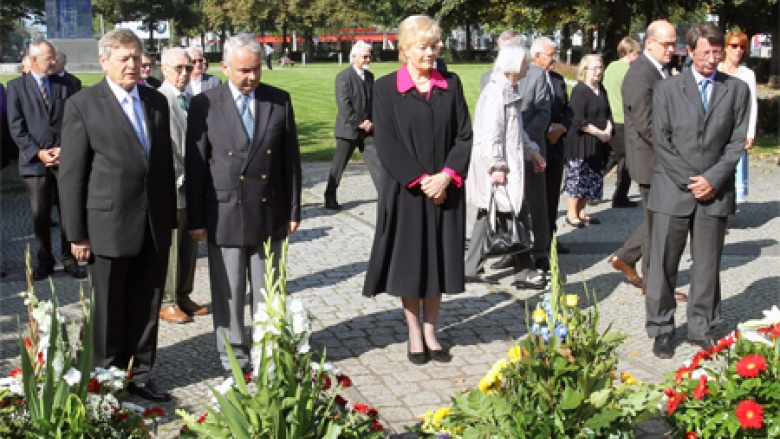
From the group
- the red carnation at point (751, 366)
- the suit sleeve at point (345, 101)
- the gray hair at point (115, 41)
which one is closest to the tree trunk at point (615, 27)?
the suit sleeve at point (345, 101)

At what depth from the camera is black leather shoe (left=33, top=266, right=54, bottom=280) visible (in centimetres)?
838

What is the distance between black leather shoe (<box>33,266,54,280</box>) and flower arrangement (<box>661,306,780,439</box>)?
5.75 m

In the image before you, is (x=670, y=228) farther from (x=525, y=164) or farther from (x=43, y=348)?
(x=43, y=348)

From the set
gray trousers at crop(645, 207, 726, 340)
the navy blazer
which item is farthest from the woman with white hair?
the navy blazer

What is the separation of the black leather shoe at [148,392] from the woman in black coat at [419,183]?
4.71 feet

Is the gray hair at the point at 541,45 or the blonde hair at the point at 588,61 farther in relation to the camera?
the blonde hair at the point at 588,61

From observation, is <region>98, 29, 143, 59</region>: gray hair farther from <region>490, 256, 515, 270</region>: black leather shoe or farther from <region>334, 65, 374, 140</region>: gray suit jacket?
<region>334, 65, 374, 140</region>: gray suit jacket

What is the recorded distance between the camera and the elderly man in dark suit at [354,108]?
1135cm

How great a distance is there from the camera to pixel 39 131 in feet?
→ 27.8

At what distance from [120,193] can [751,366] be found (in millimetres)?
3303

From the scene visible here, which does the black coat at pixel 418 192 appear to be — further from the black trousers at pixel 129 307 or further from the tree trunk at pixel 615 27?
the tree trunk at pixel 615 27

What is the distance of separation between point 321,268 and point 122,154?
378 cm

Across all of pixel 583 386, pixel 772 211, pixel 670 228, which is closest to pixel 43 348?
pixel 583 386

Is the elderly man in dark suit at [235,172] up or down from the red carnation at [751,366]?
up
